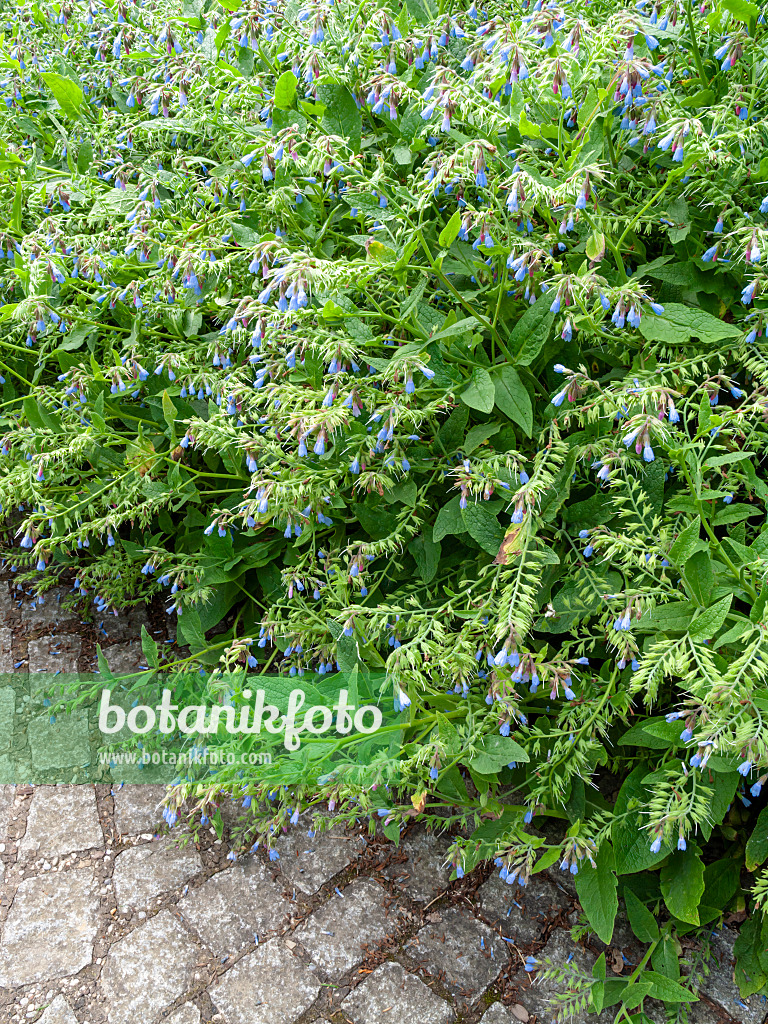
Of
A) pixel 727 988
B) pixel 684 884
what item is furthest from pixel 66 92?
pixel 727 988

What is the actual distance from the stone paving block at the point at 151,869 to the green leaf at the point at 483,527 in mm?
1546

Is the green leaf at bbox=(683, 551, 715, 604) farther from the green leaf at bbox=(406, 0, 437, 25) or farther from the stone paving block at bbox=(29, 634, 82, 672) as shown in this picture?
the stone paving block at bbox=(29, 634, 82, 672)

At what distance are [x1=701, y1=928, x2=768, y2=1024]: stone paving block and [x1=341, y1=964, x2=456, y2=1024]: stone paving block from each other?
0.77 meters

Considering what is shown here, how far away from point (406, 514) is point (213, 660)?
43.5 inches

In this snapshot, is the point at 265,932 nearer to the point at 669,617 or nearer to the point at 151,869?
the point at 151,869

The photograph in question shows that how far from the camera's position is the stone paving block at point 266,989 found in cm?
241

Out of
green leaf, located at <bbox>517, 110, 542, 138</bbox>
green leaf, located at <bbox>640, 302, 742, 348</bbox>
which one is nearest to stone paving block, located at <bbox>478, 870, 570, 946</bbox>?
green leaf, located at <bbox>640, 302, 742, 348</bbox>

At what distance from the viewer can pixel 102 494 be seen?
10.7 ft

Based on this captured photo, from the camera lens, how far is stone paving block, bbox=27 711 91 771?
3217mm

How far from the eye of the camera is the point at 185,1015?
2.42 m

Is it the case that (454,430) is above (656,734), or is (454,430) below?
above

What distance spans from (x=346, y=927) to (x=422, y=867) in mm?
322

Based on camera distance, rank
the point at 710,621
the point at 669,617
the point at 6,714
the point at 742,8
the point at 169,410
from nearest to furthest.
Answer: the point at 710,621, the point at 669,617, the point at 742,8, the point at 169,410, the point at 6,714

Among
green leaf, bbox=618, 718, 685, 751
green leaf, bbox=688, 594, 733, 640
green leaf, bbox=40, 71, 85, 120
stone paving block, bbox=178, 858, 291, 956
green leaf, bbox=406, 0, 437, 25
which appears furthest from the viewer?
green leaf, bbox=40, 71, 85, 120
